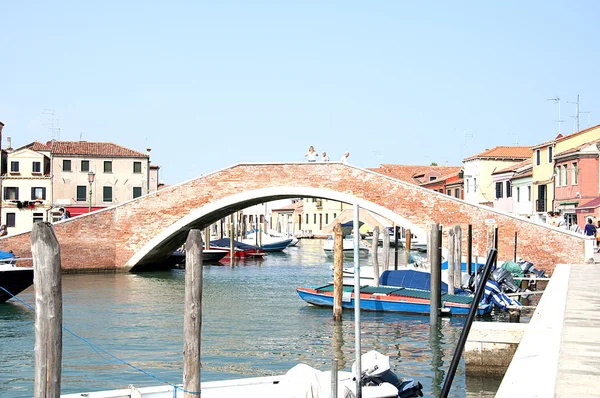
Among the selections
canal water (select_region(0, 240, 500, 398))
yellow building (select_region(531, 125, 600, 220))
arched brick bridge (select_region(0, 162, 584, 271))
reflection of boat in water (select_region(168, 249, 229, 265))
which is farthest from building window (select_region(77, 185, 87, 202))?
yellow building (select_region(531, 125, 600, 220))

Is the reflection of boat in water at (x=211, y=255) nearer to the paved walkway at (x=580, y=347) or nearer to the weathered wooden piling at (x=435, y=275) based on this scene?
the weathered wooden piling at (x=435, y=275)

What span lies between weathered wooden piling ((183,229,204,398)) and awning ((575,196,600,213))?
708 inches

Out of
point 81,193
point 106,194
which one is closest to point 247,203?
point 106,194

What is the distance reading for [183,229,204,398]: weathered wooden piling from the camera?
4.70 m

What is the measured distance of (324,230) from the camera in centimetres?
4828

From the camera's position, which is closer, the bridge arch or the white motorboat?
the white motorboat

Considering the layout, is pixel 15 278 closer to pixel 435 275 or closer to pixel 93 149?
pixel 435 275

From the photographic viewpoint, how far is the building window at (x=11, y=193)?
29828mm

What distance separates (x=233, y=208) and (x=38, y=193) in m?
12.8

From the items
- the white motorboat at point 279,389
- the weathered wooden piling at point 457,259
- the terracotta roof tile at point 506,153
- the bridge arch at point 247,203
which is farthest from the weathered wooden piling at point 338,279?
the terracotta roof tile at point 506,153

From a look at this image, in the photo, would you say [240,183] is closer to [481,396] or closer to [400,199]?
[400,199]

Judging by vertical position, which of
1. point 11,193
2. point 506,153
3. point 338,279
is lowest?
point 338,279

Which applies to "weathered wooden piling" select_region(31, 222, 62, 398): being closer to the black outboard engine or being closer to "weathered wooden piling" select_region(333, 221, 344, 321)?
"weathered wooden piling" select_region(333, 221, 344, 321)

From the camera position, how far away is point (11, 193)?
2989 cm
